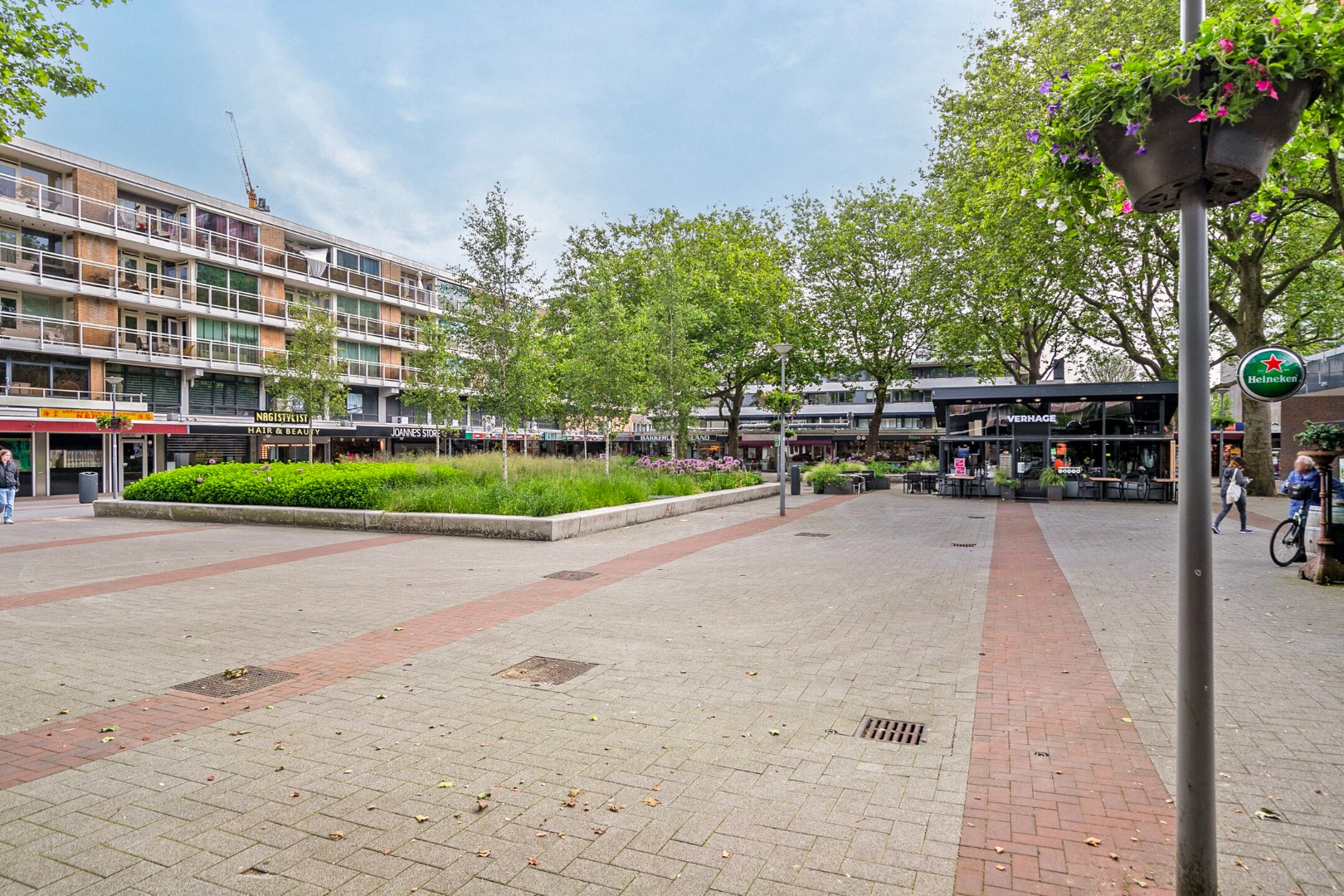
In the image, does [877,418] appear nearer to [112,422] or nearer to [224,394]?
[112,422]

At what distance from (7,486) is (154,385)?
59.7ft

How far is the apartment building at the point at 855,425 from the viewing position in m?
67.9

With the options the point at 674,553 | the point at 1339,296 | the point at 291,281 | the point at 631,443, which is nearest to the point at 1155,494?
the point at 1339,296

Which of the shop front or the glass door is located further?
the glass door

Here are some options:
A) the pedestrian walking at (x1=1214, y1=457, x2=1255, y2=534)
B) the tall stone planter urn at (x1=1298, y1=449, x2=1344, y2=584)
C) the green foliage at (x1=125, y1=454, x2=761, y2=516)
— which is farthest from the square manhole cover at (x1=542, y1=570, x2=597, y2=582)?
the pedestrian walking at (x1=1214, y1=457, x2=1255, y2=534)

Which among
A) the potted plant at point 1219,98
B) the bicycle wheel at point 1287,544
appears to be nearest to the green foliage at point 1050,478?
the bicycle wheel at point 1287,544

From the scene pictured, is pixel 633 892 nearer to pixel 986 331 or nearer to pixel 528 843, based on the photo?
pixel 528 843

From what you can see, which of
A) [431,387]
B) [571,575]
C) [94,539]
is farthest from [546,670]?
[431,387]

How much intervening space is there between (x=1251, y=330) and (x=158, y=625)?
29.7m

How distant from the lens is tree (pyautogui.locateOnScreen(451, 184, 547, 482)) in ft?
62.4

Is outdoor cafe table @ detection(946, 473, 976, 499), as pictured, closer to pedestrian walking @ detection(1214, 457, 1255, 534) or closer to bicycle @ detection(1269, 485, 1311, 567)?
pedestrian walking @ detection(1214, 457, 1255, 534)

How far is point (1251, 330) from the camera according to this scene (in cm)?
2389

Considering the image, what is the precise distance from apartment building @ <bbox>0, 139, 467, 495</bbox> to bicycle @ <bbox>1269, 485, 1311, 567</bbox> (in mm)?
24468

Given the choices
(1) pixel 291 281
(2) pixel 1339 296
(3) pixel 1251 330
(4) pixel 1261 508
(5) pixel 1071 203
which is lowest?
(4) pixel 1261 508
